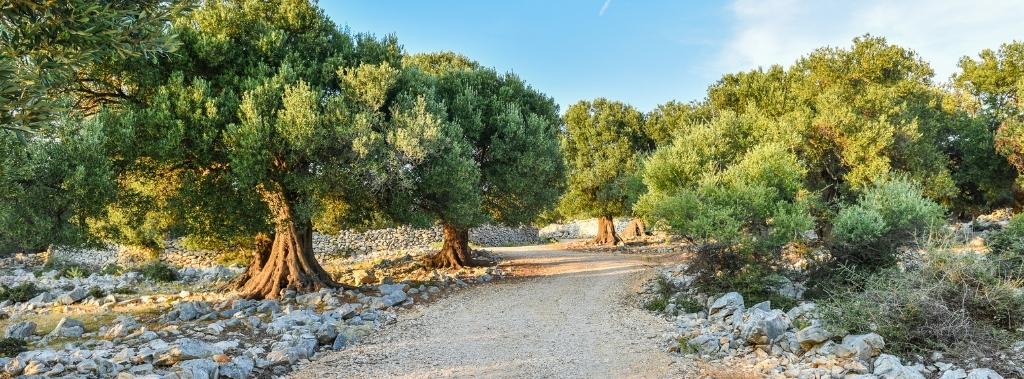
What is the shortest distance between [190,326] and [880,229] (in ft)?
54.3

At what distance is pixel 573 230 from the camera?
57.5 metres

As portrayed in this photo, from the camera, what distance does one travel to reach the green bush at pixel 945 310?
337 inches

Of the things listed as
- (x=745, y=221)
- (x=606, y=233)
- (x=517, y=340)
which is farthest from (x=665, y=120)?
(x=517, y=340)

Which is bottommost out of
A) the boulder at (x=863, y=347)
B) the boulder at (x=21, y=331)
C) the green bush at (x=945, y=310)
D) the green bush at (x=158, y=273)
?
the boulder at (x=863, y=347)

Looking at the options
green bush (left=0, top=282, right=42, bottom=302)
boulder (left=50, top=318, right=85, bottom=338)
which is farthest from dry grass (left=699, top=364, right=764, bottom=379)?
green bush (left=0, top=282, right=42, bottom=302)

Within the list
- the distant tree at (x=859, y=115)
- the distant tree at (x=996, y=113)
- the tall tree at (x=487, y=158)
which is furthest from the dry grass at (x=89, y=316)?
the distant tree at (x=996, y=113)

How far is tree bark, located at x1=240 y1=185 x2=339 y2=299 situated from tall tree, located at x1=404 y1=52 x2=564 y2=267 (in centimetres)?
389

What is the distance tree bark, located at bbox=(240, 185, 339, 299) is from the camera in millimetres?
16031

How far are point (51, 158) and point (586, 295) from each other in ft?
46.8

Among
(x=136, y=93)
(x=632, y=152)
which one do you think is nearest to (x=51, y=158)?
(x=136, y=93)

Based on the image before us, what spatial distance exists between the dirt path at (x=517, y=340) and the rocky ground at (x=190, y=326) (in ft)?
2.63

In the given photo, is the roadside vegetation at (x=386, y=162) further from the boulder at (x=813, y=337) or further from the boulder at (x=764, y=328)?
the boulder at (x=764, y=328)

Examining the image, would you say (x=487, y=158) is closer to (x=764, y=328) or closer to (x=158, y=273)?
(x=764, y=328)

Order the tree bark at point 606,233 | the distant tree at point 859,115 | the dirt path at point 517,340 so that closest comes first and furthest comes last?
the dirt path at point 517,340
the distant tree at point 859,115
the tree bark at point 606,233
